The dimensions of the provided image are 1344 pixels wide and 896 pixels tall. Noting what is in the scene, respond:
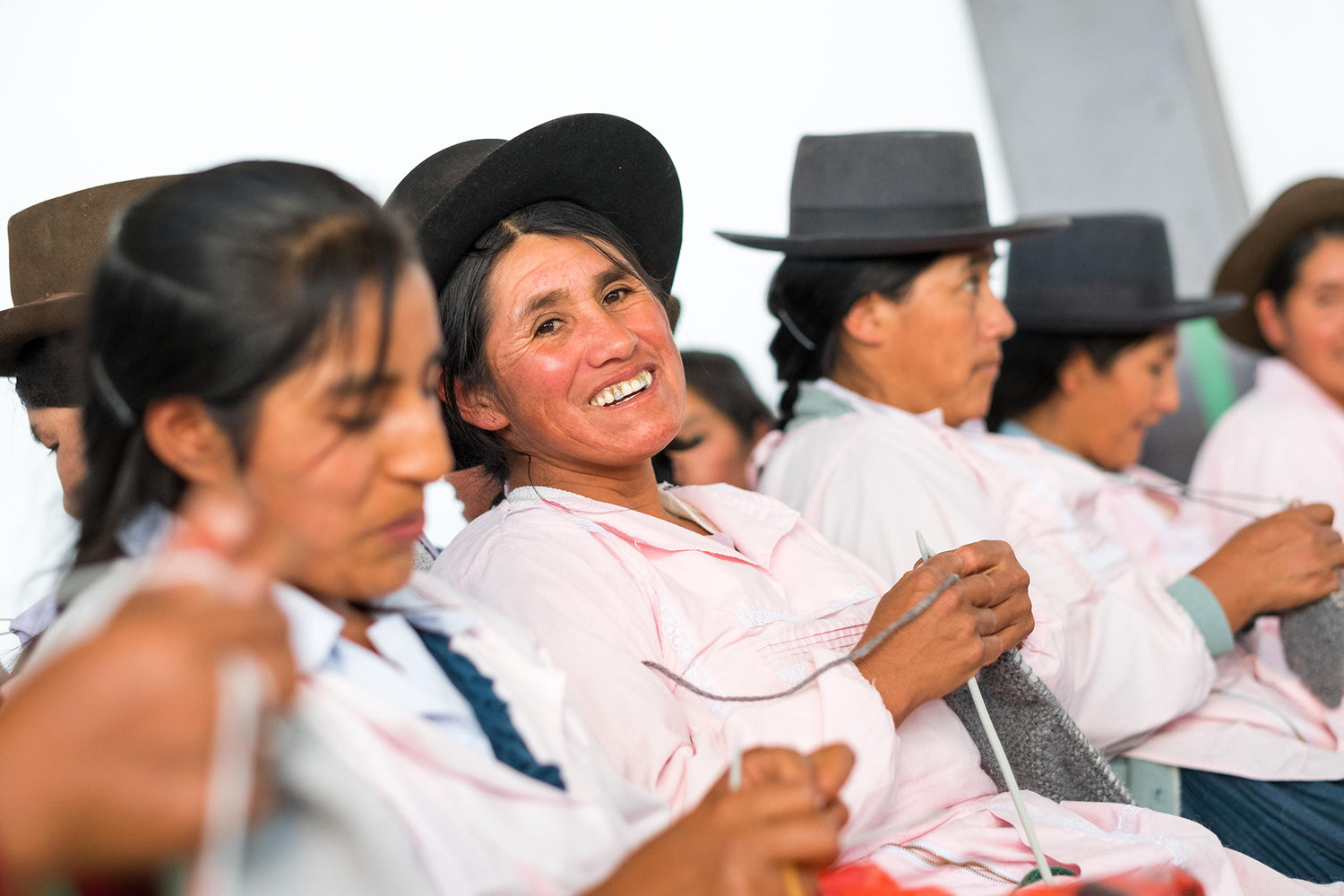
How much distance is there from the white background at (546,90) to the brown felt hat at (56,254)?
1.32ft

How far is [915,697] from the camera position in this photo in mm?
1731

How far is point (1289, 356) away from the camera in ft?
12.7

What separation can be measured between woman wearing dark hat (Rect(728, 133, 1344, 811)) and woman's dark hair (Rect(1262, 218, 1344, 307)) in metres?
1.38

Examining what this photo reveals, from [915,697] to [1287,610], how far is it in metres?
1.32

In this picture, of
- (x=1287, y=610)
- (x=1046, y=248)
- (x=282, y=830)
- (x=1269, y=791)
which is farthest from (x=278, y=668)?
(x=1046, y=248)

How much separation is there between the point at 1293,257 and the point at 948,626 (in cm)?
269

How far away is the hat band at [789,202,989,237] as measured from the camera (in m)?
2.77

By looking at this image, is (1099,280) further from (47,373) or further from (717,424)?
(47,373)

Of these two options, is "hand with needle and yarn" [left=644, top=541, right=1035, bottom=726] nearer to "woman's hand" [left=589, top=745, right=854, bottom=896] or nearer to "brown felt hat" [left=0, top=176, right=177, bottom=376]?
"woman's hand" [left=589, top=745, right=854, bottom=896]

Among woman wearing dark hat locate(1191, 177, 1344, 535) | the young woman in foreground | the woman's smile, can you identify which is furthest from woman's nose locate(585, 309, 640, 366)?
woman wearing dark hat locate(1191, 177, 1344, 535)

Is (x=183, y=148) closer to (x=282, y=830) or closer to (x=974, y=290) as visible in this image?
(x=974, y=290)

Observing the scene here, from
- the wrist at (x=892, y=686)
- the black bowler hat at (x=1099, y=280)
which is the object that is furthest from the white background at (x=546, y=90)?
the wrist at (x=892, y=686)

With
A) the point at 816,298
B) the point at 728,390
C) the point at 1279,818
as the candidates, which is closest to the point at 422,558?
the point at 816,298

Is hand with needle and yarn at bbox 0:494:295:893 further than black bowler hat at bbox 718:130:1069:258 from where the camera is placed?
No
